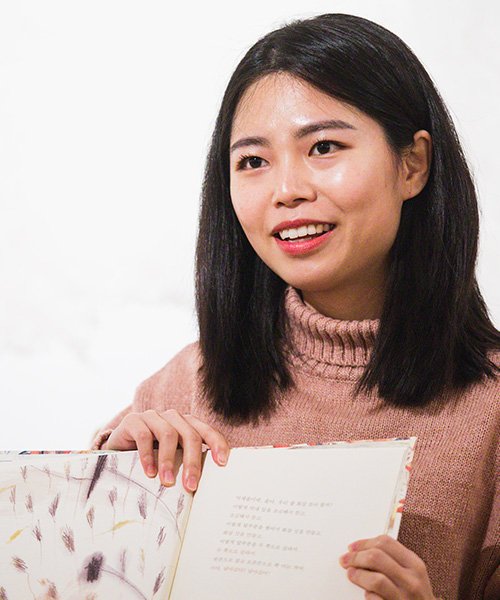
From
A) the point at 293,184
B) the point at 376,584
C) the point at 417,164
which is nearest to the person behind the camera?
the point at 376,584

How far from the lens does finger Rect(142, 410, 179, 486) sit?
0.99 metres

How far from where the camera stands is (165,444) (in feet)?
3.34

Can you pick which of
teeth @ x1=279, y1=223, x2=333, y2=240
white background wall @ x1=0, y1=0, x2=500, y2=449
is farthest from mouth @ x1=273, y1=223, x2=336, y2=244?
white background wall @ x1=0, y1=0, x2=500, y2=449

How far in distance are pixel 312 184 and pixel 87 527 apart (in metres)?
0.46

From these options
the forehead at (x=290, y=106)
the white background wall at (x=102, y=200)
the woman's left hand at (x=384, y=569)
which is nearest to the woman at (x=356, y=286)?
the forehead at (x=290, y=106)

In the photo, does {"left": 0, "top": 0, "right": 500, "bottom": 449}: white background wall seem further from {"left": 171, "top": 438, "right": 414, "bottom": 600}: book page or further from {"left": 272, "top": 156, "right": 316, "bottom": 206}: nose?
{"left": 171, "top": 438, "right": 414, "bottom": 600}: book page

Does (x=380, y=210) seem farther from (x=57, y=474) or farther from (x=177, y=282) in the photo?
(x=177, y=282)

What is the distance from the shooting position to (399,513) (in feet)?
2.75

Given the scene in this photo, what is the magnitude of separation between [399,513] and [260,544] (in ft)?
0.44

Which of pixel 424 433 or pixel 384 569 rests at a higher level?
pixel 424 433

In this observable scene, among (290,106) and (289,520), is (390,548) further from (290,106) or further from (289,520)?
(290,106)

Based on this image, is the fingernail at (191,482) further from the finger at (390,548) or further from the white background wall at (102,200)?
the white background wall at (102,200)

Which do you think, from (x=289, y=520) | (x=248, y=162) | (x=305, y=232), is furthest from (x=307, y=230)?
(x=289, y=520)

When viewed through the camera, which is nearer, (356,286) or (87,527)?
(87,527)
